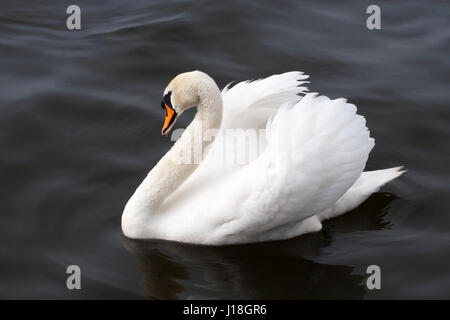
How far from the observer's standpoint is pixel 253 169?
8.32 m

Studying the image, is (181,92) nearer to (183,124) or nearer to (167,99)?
(167,99)

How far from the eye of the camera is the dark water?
27.7 feet

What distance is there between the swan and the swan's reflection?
0.12 meters

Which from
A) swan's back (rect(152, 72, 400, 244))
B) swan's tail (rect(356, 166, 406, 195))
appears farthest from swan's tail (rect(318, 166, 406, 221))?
swan's back (rect(152, 72, 400, 244))

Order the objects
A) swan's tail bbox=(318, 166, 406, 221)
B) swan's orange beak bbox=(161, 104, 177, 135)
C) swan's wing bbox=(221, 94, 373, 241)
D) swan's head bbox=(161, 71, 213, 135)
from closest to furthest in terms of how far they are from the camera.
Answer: swan's wing bbox=(221, 94, 373, 241) → swan's head bbox=(161, 71, 213, 135) → swan's orange beak bbox=(161, 104, 177, 135) → swan's tail bbox=(318, 166, 406, 221)

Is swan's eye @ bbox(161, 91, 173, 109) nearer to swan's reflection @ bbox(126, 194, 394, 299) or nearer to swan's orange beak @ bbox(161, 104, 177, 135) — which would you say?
swan's orange beak @ bbox(161, 104, 177, 135)

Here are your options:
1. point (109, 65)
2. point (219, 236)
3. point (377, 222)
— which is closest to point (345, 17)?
point (109, 65)

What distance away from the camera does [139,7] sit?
14047 mm

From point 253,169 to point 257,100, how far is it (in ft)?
3.26

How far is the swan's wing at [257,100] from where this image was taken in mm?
9062

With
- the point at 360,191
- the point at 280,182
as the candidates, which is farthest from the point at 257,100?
the point at 360,191

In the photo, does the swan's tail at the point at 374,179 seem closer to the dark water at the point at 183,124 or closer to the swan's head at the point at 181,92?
the dark water at the point at 183,124

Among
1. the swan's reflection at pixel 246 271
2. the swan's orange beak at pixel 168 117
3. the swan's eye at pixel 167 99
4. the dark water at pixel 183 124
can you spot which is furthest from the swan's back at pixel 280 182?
the swan's eye at pixel 167 99
